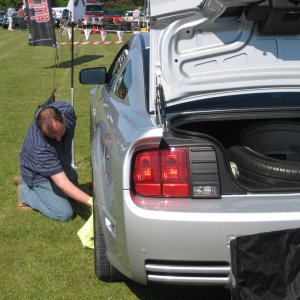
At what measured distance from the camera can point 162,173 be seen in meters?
2.75

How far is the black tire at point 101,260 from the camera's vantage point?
345cm

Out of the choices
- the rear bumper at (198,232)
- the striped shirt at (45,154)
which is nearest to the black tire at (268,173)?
the rear bumper at (198,232)

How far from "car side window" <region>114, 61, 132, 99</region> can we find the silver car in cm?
41

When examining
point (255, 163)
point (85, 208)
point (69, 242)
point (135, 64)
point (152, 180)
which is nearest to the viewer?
point (152, 180)

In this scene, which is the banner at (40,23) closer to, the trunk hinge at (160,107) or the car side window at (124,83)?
the car side window at (124,83)

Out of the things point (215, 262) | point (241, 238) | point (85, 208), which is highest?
point (241, 238)

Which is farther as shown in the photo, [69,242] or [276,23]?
[69,242]

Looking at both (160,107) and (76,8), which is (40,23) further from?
(160,107)

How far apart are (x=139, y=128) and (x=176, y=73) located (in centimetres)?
35

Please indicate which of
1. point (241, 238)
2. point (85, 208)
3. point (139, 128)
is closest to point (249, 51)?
point (139, 128)

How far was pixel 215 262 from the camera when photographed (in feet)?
8.79

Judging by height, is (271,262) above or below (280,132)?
below

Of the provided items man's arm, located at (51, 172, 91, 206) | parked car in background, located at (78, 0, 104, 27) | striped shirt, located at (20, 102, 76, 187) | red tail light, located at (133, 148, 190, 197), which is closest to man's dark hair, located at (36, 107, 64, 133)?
striped shirt, located at (20, 102, 76, 187)

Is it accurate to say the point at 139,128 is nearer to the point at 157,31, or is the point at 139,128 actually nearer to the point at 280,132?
the point at 157,31
